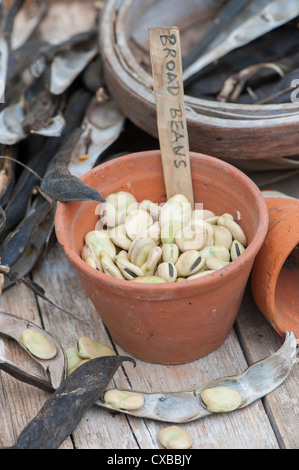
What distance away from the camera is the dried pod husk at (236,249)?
1255 mm

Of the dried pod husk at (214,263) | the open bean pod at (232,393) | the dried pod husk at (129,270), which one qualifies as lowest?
the open bean pod at (232,393)

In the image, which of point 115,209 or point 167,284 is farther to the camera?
point 115,209

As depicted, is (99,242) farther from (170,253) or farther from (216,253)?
(216,253)

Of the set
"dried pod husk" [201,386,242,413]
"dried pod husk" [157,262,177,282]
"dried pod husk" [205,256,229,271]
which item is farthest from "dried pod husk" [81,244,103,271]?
"dried pod husk" [201,386,242,413]

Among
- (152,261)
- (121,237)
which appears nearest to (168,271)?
(152,261)

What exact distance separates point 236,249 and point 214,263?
0.23 feet

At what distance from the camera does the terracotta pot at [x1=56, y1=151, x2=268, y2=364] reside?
3.73ft

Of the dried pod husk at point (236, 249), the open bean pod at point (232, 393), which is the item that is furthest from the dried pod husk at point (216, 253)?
the open bean pod at point (232, 393)

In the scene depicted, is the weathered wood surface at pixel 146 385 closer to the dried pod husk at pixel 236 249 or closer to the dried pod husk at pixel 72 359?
the dried pod husk at pixel 72 359

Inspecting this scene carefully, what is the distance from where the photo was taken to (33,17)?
2152 millimetres

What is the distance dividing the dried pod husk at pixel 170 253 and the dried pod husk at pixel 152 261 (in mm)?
13

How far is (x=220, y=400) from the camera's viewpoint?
1.20 metres

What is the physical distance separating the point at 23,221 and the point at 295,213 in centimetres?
74
